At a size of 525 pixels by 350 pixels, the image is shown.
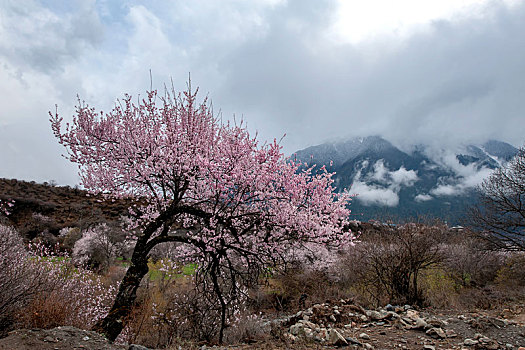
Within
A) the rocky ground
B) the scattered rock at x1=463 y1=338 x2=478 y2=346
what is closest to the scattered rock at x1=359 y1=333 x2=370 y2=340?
the rocky ground

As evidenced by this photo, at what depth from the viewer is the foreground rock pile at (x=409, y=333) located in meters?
5.53

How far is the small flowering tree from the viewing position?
6.30m

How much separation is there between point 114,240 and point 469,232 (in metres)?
28.2

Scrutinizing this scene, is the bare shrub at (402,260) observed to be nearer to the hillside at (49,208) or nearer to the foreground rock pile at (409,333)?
the foreground rock pile at (409,333)

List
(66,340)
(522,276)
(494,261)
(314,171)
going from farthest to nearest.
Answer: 1. (494,261)
2. (522,276)
3. (314,171)
4. (66,340)

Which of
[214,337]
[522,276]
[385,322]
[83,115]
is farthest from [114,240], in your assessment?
[522,276]

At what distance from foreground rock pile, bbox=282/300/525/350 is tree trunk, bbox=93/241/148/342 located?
391 cm

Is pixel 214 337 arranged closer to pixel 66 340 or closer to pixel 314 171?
pixel 66 340

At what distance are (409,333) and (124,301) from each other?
6762 millimetres

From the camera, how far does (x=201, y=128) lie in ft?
24.2

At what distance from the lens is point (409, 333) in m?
6.23

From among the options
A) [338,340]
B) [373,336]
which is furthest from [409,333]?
[338,340]

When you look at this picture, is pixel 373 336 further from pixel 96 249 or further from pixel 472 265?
pixel 96 249

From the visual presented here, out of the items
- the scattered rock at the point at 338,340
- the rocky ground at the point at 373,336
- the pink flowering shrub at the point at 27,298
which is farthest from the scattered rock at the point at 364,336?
the pink flowering shrub at the point at 27,298
